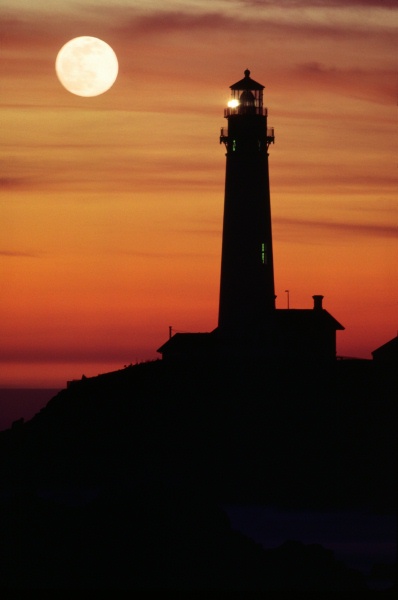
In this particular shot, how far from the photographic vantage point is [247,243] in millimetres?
50562

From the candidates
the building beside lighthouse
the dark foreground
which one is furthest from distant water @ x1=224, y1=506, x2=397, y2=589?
the building beside lighthouse

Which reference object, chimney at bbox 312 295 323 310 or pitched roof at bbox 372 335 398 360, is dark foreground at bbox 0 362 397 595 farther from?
chimney at bbox 312 295 323 310

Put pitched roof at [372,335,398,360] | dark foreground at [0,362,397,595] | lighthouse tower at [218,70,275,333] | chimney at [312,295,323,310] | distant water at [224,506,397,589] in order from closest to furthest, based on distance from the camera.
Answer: distant water at [224,506,397,589] → dark foreground at [0,362,397,595] → pitched roof at [372,335,398,360] → lighthouse tower at [218,70,275,333] → chimney at [312,295,323,310]

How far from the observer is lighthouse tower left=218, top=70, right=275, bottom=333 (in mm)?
50406

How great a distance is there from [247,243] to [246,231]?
38 centimetres

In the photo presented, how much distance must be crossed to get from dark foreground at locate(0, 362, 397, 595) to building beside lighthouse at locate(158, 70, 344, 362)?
3244 millimetres

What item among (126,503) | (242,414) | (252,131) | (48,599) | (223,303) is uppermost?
(252,131)

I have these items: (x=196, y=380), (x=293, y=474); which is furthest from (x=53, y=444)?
(x=293, y=474)

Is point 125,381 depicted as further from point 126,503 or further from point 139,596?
point 139,596

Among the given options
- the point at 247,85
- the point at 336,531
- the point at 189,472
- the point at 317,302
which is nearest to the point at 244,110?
the point at 247,85

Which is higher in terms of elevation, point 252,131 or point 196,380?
point 252,131

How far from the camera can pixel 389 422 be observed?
37000mm

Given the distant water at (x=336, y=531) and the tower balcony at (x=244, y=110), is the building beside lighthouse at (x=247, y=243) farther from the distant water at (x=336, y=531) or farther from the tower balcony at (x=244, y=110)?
the distant water at (x=336, y=531)

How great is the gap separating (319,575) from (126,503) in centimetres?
524
